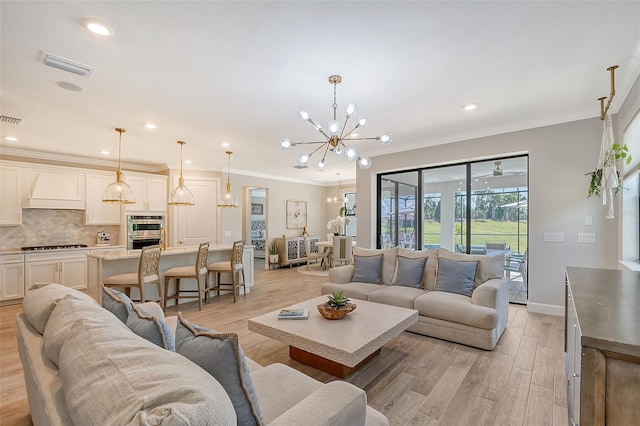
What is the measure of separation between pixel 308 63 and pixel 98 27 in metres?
1.50

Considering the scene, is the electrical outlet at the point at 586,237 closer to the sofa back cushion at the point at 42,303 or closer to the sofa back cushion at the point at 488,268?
the sofa back cushion at the point at 488,268

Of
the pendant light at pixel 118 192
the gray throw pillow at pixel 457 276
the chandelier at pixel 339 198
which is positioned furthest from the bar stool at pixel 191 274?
the chandelier at pixel 339 198

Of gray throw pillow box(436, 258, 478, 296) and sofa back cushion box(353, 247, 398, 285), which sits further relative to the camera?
sofa back cushion box(353, 247, 398, 285)

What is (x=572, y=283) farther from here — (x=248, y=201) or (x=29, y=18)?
(x=248, y=201)

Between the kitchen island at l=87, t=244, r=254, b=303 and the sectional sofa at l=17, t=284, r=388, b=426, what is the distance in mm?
2780

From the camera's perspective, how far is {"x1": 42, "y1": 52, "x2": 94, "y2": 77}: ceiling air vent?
242cm

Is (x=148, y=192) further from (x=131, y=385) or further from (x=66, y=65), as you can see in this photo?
(x=131, y=385)

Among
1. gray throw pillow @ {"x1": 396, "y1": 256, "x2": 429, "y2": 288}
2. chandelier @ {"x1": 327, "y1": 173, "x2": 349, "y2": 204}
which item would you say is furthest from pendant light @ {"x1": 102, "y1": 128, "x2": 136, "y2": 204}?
chandelier @ {"x1": 327, "y1": 173, "x2": 349, "y2": 204}

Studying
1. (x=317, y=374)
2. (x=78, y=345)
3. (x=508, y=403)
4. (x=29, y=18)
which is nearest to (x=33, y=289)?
(x=78, y=345)

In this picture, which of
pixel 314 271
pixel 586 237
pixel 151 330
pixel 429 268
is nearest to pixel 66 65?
pixel 151 330

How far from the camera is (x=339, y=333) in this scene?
2.36 metres

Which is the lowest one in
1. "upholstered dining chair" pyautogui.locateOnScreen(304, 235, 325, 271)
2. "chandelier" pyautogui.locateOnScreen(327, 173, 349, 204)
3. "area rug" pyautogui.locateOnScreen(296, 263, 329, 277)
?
"area rug" pyautogui.locateOnScreen(296, 263, 329, 277)

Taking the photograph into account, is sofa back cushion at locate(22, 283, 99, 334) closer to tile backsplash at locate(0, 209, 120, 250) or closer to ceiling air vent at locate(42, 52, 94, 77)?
ceiling air vent at locate(42, 52, 94, 77)

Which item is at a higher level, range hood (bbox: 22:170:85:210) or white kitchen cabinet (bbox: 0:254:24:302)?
range hood (bbox: 22:170:85:210)
